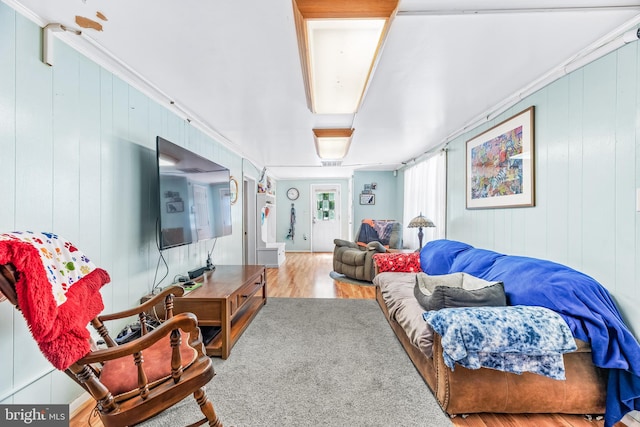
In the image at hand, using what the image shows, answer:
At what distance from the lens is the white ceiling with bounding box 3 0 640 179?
1.30 metres

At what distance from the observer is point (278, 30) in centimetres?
144

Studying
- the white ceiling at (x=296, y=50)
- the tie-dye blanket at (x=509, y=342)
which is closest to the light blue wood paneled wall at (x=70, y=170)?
the white ceiling at (x=296, y=50)

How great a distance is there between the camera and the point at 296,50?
5.34 feet

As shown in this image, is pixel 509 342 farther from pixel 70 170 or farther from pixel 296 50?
pixel 70 170

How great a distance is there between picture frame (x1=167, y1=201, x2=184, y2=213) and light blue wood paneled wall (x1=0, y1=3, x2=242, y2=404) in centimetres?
21

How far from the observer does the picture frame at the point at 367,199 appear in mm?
6316

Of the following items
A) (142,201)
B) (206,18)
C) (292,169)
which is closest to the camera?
(206,18)

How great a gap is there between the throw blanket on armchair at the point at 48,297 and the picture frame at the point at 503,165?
2863 millimetres

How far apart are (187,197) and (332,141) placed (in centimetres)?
182

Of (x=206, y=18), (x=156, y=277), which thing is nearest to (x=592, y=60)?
(x=206, y=18)

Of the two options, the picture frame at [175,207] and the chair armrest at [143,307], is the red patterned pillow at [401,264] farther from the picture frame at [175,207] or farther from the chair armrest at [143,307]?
the chair armrest at [143,307]

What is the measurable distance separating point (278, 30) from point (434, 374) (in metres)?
2.15

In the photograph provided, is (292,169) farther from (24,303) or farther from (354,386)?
(24,303)

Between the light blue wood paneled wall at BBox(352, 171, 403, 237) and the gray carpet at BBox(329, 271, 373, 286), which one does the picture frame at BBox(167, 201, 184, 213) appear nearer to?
the gray carpet at BBox(329, 271, 373, 286)
